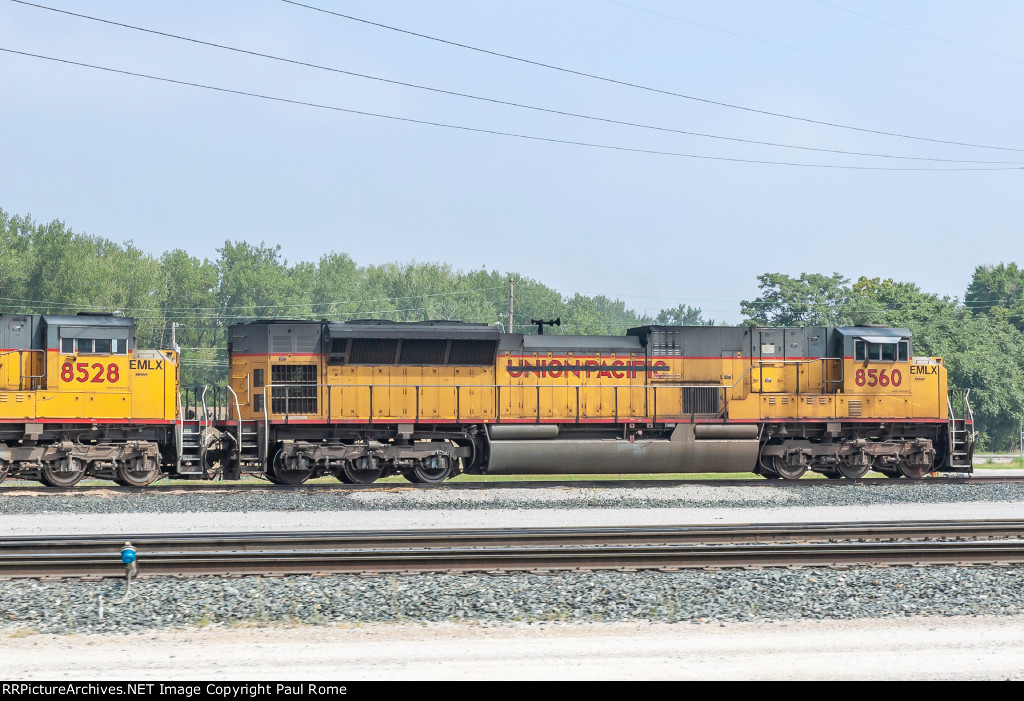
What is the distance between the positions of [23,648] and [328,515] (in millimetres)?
7886

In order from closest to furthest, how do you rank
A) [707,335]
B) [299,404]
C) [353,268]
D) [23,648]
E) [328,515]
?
1. [23,648]
2. [328,515]
3. [299,404]
4. [707,335]
5. [353,268]

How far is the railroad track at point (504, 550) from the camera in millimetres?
10000

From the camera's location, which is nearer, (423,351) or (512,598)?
(512,598)

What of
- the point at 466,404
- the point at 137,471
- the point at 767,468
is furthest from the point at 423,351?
the point at 767,468

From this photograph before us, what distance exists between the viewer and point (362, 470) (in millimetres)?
19141

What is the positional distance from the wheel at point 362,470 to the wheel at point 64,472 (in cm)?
478

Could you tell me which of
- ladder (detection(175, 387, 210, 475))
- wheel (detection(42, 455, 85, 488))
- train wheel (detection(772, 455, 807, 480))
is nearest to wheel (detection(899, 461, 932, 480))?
train wheel (detection(772, 455, 807, 480))

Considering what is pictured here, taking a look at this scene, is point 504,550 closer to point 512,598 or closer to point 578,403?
point 512,598

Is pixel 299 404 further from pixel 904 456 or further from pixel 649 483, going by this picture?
pixel 904 456

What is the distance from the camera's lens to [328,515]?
15.2m

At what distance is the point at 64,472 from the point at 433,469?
6871 millimetres

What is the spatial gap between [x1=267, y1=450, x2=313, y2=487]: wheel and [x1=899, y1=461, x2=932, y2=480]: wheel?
12.6 m

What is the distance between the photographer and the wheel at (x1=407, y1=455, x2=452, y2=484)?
1930 cm
